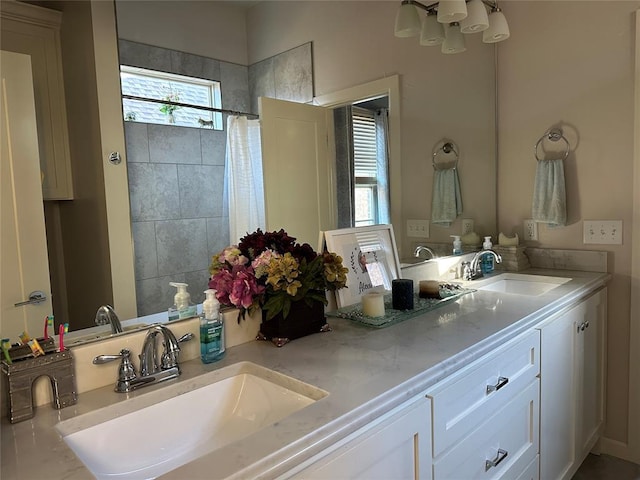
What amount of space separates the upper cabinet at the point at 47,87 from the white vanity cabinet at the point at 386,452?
783 mm

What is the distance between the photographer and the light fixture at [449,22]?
1745 millimetres

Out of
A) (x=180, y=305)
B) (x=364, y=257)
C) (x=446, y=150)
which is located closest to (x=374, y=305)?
(x=364, y=257)

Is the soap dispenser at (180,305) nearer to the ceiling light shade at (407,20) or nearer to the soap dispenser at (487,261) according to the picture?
the ceiling light shade at (407,20)

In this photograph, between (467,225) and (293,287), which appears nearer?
(293,287)

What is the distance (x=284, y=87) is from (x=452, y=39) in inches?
38.9

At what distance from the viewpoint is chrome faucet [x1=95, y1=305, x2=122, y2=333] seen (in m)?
1.08

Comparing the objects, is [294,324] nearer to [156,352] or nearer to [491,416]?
[156,352]

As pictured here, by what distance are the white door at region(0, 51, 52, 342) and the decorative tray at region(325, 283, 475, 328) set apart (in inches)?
35.7

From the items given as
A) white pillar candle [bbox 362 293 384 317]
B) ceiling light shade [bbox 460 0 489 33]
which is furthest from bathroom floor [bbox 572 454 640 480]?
ceiling light shade [bbox 460 0 489 33]

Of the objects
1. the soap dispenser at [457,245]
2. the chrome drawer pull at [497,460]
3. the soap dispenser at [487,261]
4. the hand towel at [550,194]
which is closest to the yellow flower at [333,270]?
the chrome drawer pull at [497,460]

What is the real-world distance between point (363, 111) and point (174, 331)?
1133 millimetres

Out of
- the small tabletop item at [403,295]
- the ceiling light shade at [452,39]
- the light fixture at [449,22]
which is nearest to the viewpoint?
the small tabletop item at [403,295]

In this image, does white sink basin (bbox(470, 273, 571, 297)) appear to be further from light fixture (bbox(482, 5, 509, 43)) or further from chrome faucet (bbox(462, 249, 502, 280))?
light fixture (bbox(482, 5, 509, 43))

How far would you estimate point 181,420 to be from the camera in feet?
3.32
